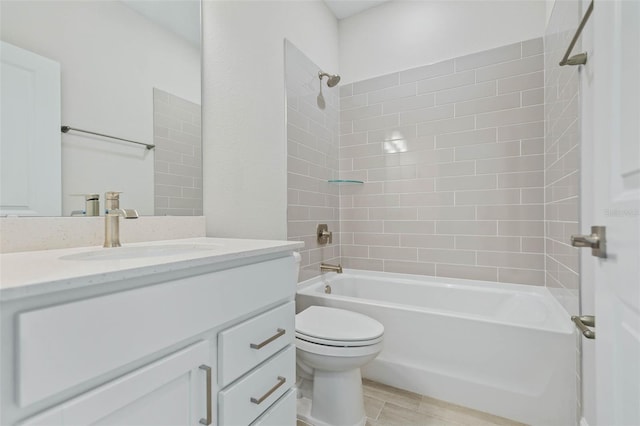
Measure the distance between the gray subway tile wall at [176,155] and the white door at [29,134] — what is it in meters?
0.37

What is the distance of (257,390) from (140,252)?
63cm

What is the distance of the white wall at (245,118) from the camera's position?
1.59 meters

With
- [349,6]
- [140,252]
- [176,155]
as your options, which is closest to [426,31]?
[349,6]

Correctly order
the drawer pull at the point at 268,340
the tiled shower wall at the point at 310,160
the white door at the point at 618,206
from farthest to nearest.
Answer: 1. the tiled shower wall at the point at 310,160
2. the drawer pull at the point at 268,340
3. the white door at the point at 618,206

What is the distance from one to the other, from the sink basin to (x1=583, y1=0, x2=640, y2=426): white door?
3.19ft

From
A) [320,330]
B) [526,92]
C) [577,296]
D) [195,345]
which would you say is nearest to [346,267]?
[320,330]

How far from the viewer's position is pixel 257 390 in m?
0.90

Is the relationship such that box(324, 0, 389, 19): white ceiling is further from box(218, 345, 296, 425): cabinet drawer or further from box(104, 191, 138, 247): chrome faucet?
box(218, 345, 296, 425): cabinet drawer

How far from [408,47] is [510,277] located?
6.30ft

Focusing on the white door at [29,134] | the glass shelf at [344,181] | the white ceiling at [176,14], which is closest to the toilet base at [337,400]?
the white door at [29,134]

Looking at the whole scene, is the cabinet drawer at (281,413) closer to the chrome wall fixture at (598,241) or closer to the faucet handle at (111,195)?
the faucet handle at (111,195)

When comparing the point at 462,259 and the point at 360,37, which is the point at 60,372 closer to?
the point at 462,259

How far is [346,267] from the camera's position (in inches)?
105

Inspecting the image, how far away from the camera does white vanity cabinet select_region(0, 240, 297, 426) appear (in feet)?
1.55
